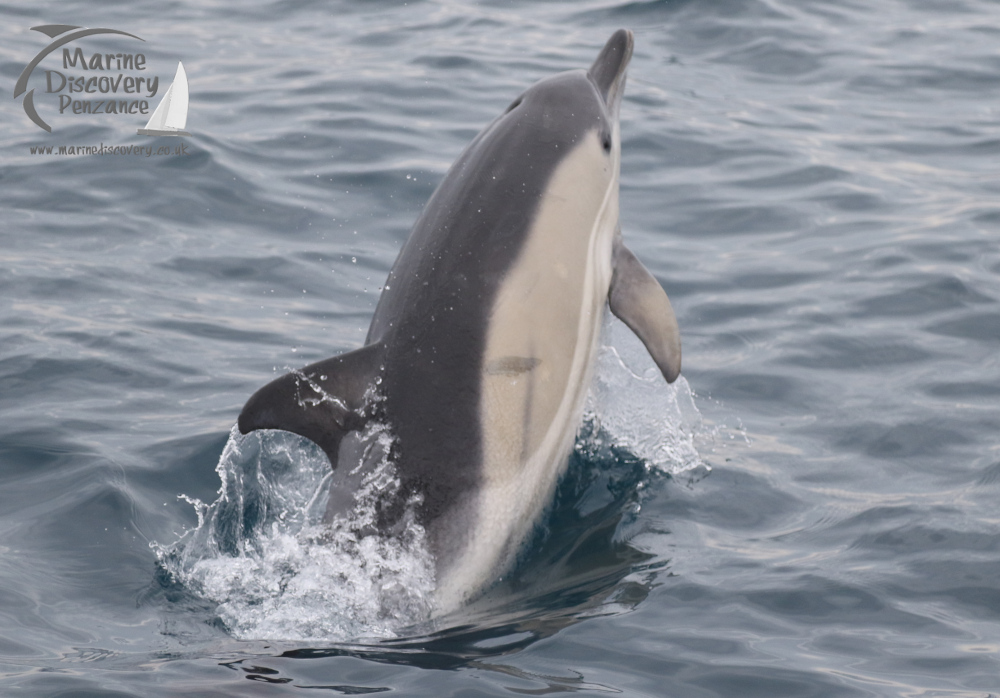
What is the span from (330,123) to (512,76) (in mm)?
2391

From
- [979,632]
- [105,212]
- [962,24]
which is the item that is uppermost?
[962,24]

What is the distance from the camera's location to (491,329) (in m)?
5.02

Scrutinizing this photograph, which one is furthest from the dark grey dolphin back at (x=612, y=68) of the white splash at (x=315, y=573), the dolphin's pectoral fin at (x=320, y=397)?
the white splash at (x=315, y=573)

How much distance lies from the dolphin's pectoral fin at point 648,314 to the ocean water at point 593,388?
34cm

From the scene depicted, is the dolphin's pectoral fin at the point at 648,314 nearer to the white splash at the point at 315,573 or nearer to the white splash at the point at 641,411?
the white splash at the point at 641,411

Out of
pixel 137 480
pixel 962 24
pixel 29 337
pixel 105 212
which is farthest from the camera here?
pixel 962 24

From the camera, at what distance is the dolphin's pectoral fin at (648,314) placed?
5730mm

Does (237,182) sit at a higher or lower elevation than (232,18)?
lower

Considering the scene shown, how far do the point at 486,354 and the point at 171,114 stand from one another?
309 inches

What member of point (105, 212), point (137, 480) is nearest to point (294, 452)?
point (137, 480)

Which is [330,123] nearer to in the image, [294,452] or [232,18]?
[232,18]

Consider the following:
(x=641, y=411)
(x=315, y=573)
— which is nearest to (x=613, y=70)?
(x=641, y=411)

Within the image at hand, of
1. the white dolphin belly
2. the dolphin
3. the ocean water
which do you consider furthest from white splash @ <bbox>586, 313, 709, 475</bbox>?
the dolphin
